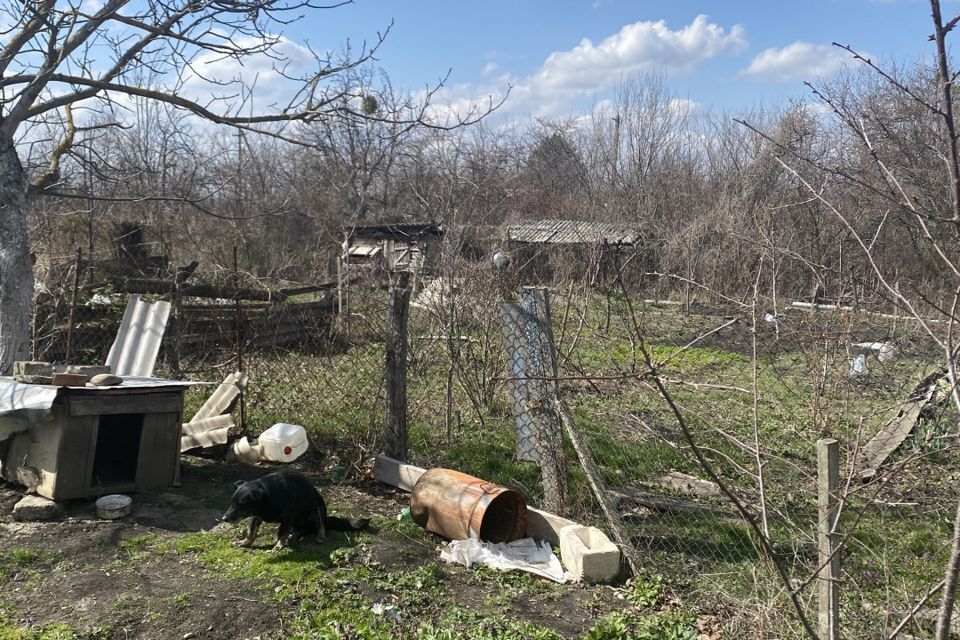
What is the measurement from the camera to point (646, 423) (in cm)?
605

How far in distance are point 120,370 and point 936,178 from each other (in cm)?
1684

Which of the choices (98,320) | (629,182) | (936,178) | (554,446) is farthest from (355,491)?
(629,182)

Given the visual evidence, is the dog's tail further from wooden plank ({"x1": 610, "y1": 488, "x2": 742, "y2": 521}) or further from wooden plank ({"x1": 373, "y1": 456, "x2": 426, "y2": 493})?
wooden plank ({"x1": 610, "y1": 488, "x2": 742, "y2": 521})

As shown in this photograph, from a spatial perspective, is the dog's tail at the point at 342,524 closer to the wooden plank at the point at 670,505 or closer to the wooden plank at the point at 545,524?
the wooden plank at the point at 545,524

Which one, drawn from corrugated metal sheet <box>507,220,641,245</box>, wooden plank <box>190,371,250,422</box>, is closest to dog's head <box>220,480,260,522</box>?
wooden plank <box>190,371,250,422</box>

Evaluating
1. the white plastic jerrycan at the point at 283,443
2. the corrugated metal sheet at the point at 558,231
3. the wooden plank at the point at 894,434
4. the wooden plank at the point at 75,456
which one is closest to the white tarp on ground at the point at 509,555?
the white plastic jerrycan at the point at 283,443

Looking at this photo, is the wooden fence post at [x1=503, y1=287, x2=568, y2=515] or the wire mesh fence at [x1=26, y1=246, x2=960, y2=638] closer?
the wire mesh fence at [x1=26, y1=246, x2=960, y2=638]

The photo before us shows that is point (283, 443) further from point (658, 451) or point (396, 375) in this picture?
point (658, 451)

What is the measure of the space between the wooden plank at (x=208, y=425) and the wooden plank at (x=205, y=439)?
0.03 meters

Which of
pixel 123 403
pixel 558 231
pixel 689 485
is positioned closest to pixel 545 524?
pixel 689 485

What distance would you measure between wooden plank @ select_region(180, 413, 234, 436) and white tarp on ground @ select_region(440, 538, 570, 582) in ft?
9.55

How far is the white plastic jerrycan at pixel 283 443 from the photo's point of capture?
6.17 m

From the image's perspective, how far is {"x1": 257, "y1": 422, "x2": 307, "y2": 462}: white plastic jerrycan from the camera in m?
6.17

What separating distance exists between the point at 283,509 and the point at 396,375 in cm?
161
